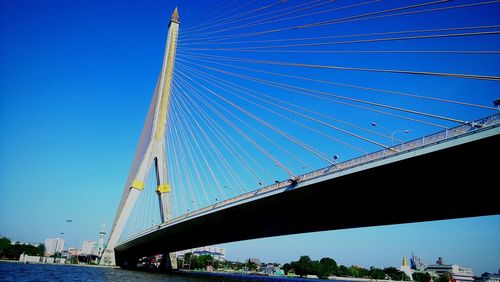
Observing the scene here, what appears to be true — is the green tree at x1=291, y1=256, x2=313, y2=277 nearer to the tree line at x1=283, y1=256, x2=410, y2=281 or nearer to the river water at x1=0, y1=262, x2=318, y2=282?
the tree line at x1=283, y1=256, x2=410, y2=281

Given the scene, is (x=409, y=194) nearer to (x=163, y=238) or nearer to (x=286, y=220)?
(x=286, y=220)

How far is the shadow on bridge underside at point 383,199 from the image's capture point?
17297mm

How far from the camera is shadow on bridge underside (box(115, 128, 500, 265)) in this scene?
17.3 metres

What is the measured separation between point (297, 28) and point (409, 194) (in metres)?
10.8

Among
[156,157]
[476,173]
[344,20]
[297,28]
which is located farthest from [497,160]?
[156,157]

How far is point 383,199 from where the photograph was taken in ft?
76.2

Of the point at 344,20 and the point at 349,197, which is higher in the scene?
the point at 344,20

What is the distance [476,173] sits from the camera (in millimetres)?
17891

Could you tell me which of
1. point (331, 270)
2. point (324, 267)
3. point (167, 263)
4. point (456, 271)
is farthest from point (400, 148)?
point (456, 271)

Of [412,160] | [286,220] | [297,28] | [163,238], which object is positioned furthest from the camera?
[163,238]

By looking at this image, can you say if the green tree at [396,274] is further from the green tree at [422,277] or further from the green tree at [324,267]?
the green tree at [324,267]

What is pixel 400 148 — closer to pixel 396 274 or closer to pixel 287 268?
pixel 287 268

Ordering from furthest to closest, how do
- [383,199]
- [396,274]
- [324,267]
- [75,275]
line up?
1. [396,274]
2. [324,267]
3. [75,275]
4. [383,199]

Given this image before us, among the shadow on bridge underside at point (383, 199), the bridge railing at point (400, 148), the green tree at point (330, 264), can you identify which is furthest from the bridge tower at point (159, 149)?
the green tree at point (330, 264)
